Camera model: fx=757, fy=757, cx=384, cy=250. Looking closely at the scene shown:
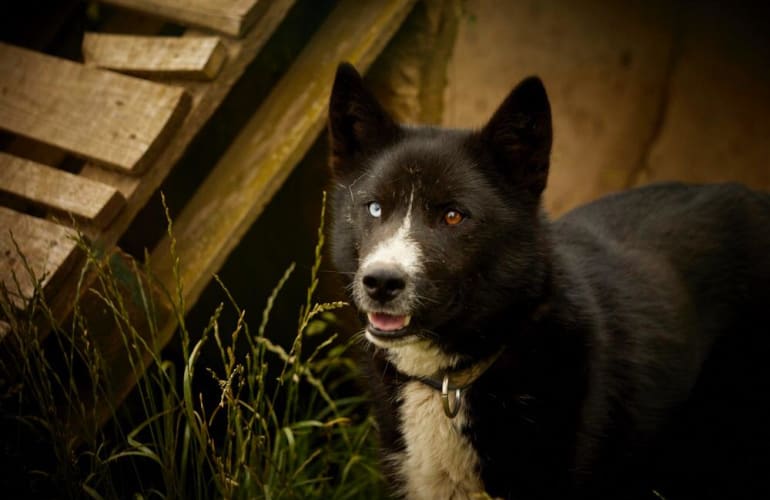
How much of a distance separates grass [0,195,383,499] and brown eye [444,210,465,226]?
1.29 ft

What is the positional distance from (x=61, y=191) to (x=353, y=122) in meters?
1.18

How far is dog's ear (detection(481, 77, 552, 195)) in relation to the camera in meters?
2.34

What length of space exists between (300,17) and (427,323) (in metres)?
2.31

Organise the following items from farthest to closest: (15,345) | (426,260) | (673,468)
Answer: (673,468) → (15,345) → (426,260)

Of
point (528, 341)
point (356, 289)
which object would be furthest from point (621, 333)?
point (356, 289)

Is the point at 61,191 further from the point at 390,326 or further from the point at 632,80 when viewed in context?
the point at 632,80

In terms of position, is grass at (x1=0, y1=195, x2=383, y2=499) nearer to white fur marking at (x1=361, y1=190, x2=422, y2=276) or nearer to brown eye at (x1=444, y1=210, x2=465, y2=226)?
white fur marking at (x1=361, y1=190, x2=422, y2=276)

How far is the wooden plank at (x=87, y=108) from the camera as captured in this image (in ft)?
9.64

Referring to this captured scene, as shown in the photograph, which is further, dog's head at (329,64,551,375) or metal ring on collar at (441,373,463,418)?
metal ring on collar at (441,373,463,418)

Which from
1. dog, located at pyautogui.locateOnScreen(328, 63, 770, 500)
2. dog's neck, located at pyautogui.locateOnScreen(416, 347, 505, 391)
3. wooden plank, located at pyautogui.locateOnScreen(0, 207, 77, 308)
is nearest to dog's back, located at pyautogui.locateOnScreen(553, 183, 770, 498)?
dog, located at pyautogui.locateOnScreen(328, 63, 770, 500)

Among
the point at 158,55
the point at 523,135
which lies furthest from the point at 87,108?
the point at 523,135

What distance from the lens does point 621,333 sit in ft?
8.65

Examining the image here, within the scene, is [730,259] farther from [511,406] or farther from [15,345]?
[15,345]

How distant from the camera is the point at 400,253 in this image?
7.17 feet
